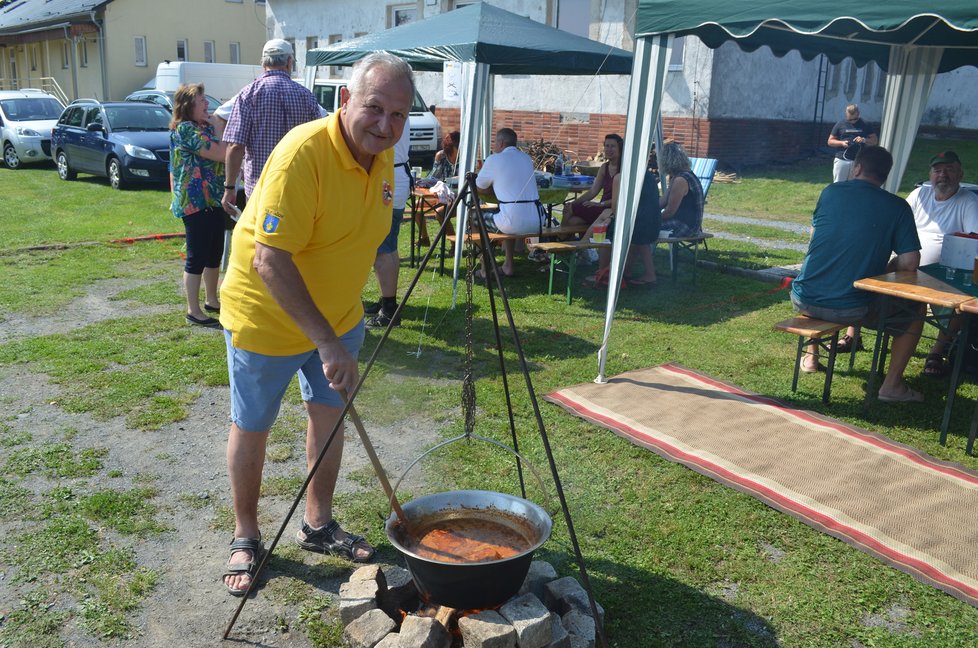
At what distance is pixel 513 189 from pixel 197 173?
2.89 m

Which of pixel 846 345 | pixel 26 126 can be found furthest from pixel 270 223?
pixel 26 126

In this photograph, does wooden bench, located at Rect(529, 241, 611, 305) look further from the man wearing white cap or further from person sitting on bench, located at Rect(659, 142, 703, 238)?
the man wearing white cap

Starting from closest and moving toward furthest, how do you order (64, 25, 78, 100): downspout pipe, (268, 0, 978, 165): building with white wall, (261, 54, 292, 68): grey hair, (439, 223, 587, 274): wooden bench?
(261, 54, 292, 68): grey hair, (439, 223, 587, 274): wooden bench, (268, 0, 978, 165): building with white wall, (64, 25, 78, 100): downspout pipe

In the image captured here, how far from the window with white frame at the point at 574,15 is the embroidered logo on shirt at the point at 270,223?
1599cm

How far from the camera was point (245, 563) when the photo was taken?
3.17 m

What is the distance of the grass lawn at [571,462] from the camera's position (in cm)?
305

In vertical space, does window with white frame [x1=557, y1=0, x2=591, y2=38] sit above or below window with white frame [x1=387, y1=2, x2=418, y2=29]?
below

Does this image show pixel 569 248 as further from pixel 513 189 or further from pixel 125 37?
pixel 125 37

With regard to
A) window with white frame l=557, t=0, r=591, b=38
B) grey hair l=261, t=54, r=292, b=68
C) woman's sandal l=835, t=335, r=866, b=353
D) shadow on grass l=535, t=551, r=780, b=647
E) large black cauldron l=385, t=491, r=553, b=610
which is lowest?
shadow on grass l=535, t=551, r=780, b=647

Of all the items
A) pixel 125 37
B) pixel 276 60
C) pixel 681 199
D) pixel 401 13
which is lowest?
pixel 681 199

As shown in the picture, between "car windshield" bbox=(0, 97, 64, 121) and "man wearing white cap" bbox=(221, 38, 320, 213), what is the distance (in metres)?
16.5

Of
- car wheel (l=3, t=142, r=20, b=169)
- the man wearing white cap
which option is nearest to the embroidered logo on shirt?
the man wearing white cap

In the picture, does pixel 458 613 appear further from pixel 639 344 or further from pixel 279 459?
pixel 639 344

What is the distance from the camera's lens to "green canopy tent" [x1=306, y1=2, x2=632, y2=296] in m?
7.39
